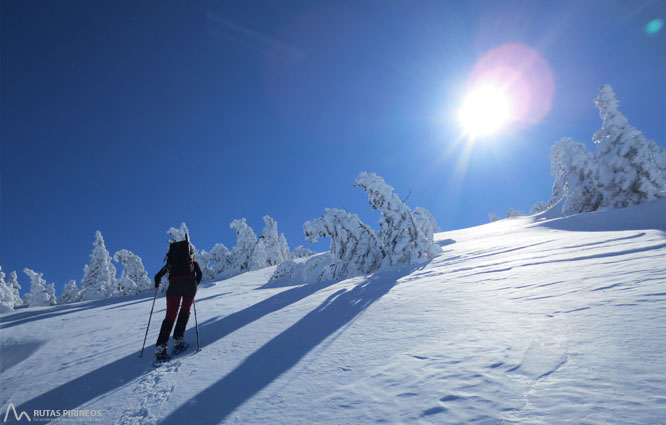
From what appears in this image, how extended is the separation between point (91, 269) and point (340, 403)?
152 ft

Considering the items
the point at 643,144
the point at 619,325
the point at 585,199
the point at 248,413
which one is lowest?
the point at 248,413

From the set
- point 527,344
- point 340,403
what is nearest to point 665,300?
point 527,344

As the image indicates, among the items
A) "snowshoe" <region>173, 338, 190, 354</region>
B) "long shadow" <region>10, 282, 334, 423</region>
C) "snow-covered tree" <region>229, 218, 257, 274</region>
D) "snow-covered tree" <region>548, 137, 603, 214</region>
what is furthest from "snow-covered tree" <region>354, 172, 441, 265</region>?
"snow-covered tree" <region>229, 218, 257, 274</region>

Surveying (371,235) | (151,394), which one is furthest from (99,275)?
(151,394)

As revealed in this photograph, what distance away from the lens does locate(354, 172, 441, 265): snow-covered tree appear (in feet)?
47.1

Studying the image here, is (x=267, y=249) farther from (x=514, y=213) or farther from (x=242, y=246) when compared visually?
(x=514, y=213)

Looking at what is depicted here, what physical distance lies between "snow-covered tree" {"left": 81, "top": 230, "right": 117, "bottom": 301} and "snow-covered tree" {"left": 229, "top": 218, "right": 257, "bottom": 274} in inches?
569

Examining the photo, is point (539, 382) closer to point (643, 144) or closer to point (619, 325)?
point (619, 325)

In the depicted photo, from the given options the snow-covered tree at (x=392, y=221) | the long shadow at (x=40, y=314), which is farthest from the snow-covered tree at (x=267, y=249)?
the snow-covered tree at (x=392, y=221)

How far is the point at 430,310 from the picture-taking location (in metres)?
4.47

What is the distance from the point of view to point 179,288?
16.5 ft

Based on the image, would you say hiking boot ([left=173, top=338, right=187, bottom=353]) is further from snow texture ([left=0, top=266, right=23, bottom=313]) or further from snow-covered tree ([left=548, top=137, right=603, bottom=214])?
snow texture ([left=0, top=266, right=23, bottom=313])

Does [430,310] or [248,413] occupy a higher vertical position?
[430,310]

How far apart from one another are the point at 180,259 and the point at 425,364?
4735 millimetres
